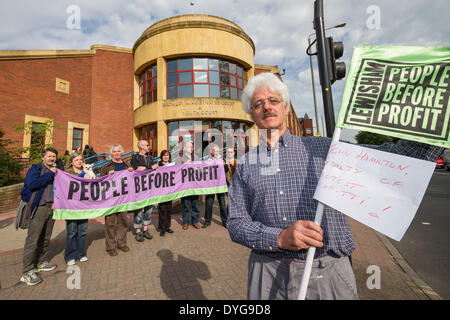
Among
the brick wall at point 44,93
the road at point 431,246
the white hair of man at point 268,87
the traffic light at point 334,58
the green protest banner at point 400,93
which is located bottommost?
the road at point 431,246

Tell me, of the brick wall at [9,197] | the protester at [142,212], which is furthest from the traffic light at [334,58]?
the brick wall at [9,197]

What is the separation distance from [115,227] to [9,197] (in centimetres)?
669

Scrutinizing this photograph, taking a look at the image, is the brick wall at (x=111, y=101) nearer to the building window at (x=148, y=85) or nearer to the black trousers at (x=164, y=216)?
the building window at (x=148, y=85)

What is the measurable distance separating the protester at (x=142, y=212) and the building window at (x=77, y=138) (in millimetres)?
14848

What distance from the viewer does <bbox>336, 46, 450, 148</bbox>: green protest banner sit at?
3.53 ft

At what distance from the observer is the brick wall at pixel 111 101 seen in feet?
59.1

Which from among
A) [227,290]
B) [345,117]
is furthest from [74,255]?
[345,117]

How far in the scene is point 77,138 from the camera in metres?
17.2

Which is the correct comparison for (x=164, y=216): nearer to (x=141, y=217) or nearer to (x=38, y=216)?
(x=141, y=217)

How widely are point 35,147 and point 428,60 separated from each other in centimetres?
1132

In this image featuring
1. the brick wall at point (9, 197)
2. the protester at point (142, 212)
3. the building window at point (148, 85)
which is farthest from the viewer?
the building window at point (148, 85)

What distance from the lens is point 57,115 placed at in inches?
633

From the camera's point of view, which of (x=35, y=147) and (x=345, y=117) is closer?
(x=345, y=117)
